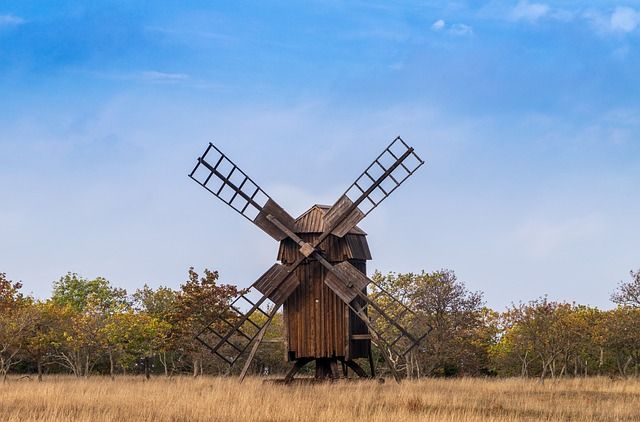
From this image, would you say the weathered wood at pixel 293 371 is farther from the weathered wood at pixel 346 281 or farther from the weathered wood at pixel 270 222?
the weathered wood at pixel 270 222

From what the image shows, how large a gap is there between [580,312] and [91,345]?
28880 millimetres

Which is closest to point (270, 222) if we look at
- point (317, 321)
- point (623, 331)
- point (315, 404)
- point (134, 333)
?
point (317, 321)

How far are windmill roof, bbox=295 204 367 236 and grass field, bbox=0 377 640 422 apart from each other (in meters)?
5.62

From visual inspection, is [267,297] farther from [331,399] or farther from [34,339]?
[34,339]

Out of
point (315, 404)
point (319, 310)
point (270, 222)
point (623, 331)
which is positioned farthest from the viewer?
point (623, 331)

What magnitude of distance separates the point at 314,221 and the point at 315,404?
1050 centimetres

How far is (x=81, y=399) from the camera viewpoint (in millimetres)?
21656

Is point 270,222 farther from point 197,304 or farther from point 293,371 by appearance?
point 197,304

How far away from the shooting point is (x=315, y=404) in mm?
20969

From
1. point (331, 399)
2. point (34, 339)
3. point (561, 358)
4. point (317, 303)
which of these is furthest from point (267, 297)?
point (561, 358)

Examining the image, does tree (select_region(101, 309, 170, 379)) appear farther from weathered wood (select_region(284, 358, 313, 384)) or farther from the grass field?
the grass field

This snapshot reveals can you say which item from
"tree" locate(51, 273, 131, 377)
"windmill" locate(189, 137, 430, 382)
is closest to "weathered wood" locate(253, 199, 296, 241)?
"windmill" locate(189, 137, 430, 382)

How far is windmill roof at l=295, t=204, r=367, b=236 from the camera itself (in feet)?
98.9

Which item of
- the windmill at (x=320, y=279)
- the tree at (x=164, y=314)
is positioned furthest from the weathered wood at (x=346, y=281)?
the tree at (x=164, y=314)
